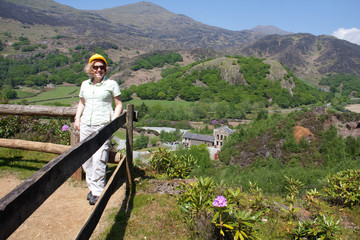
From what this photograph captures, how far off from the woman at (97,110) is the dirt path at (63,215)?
32cm

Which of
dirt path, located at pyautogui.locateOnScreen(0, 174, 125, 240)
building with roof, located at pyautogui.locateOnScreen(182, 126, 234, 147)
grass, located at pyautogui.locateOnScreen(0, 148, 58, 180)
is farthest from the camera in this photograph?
building with roof, located at pyautogui.locateOnScreen(182, 126, 234, 147)

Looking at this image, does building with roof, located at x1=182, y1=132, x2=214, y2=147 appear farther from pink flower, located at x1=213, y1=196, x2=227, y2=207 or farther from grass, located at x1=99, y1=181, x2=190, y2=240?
pink flower, located at x1=213, y1=196, x2=227, y2=207

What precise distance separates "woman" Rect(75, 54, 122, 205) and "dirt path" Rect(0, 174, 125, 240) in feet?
1.04

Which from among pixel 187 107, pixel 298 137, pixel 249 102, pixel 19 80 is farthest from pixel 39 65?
pixel 298 137

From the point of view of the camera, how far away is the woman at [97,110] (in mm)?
3730

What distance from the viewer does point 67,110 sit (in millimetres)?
4746

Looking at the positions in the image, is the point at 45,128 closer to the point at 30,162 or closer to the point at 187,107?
the point at 30,162

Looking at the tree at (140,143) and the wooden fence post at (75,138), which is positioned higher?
the wooden fence post at (75,138)

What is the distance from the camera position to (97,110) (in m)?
3.76

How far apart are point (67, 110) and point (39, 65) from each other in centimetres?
17440

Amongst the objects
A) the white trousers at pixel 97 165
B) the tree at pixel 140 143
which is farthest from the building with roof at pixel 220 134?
the white trousers at pixel 97 165

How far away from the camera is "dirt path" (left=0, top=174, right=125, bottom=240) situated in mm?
3223

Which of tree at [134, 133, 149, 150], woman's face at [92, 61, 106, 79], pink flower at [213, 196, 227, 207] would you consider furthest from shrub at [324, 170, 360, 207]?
tree at [134, 133, 149, 150]

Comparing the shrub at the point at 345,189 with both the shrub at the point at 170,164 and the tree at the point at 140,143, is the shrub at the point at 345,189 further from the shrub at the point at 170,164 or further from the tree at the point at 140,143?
the tree at the point at 140,143
